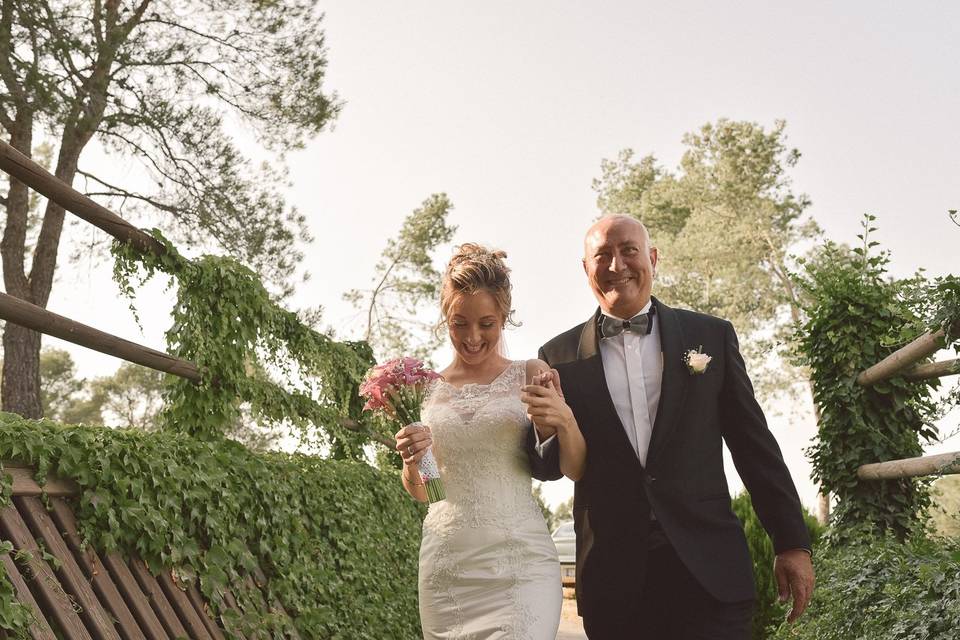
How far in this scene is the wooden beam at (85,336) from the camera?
365 centimetres

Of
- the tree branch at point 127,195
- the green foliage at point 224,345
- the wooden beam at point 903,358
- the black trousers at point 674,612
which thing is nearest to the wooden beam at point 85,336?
the green foliage at point 224,345

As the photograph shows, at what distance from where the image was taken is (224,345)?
5.29 meters

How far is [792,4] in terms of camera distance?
18391 mm

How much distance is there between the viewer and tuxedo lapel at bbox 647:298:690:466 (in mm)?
2996

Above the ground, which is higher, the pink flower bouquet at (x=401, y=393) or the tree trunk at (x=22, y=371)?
the tree trunk at (x=22, y=371)

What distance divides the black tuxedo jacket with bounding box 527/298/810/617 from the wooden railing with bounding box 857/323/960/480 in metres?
1.06

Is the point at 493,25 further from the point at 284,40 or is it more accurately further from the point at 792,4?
the point at 792,4

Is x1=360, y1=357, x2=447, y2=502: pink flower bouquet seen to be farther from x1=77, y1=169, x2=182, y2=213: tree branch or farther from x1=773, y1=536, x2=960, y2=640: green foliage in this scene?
x1=77, y1=169, x2=182, y2=213: tree branch

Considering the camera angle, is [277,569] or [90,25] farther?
[90,25]

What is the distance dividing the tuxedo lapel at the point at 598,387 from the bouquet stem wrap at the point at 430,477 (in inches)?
25.3

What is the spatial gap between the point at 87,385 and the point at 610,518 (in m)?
37.1

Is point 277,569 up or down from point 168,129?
down

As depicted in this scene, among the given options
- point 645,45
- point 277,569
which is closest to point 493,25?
point 645,45

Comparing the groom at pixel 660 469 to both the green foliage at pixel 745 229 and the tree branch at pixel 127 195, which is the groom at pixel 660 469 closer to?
the tree branch at pixel 127 195
